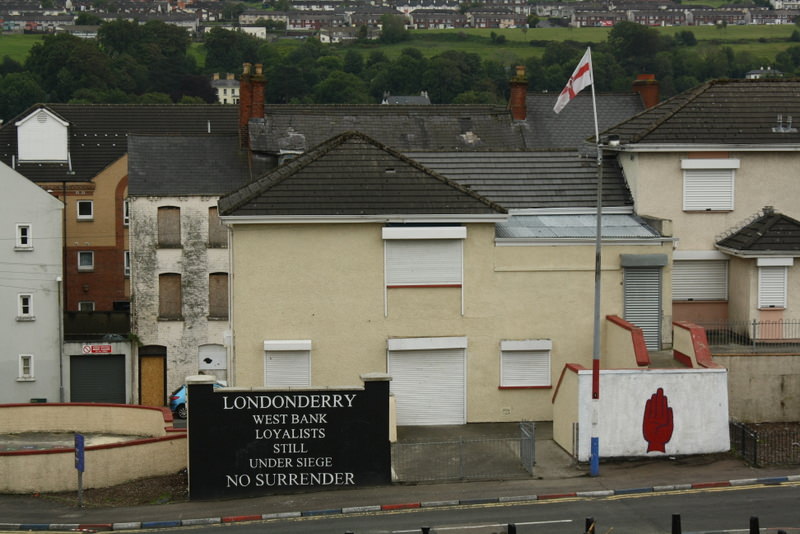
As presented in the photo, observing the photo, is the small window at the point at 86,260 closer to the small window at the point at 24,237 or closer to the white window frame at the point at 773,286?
the small window at the point at 24,237

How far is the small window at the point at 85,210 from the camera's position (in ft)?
232

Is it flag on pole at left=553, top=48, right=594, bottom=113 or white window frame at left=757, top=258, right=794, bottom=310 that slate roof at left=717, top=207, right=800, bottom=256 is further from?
flag on pole at left=553, top=48, right=594, bottom=113

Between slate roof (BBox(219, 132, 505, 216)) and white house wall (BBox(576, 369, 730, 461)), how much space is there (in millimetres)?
6741

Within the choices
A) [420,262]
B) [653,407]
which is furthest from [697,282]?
[420,262]

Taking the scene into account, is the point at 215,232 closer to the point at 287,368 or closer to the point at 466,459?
the point at 287,368

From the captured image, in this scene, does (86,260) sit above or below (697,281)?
above

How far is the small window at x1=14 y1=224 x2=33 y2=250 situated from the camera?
60.4 m

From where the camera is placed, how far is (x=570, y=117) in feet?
224

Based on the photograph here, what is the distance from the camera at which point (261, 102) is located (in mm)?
63875

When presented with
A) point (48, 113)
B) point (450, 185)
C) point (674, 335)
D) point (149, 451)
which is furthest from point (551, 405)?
point (48, 113)

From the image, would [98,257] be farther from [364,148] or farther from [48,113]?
[364,148]

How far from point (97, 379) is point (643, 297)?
31.1 meters

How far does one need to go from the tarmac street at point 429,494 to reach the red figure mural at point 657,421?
1.88 ft

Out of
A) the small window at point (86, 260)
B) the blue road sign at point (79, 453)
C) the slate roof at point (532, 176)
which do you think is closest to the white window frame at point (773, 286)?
the slate roof at point (532, 176)
